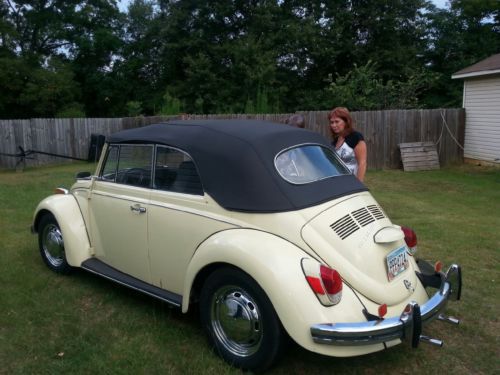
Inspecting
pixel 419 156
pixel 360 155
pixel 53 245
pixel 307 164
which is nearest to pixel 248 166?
pixel 307 164

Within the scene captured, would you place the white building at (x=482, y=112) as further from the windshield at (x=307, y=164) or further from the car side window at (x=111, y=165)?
the car side window at (x=111, y=165)

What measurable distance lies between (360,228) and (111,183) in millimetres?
2459

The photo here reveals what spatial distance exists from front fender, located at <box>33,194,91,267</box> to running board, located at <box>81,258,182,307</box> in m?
0.12

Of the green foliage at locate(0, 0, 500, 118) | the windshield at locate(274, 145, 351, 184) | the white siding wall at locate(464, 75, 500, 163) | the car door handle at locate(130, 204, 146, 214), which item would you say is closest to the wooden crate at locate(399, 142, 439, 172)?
the white siding wall at locate(464, 75, 500, 163)

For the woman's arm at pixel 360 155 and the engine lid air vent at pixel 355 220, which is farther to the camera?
the woman's arm at pixel 360 155

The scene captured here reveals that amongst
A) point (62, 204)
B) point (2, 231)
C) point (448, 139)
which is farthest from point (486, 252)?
point (448, 139)

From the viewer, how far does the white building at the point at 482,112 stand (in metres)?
14.4

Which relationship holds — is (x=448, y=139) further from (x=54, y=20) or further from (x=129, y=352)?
(x=54, y=20)

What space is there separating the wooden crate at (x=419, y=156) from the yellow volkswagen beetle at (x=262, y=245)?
10.6 m

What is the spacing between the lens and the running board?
12.7 feet

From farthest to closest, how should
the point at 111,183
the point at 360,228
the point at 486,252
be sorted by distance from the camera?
1. the point at 486,252
2. the point at 111,183
3. the point at 360,228

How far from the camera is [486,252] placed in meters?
6.04

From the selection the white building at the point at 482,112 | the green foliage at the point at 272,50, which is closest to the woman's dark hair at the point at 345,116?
the white building at the point at 482,112

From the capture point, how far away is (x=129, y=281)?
14.1 feet
